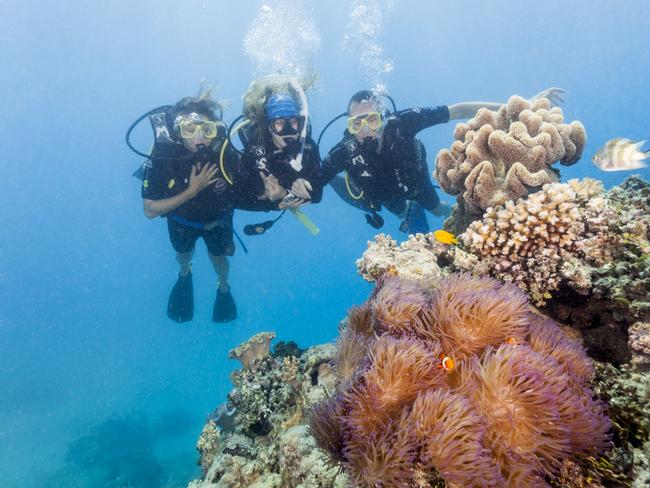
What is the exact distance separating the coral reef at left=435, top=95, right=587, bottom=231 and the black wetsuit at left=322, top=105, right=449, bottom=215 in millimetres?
2627

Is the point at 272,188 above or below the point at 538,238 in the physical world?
above

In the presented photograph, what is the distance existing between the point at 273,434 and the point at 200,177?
4792 millimetres

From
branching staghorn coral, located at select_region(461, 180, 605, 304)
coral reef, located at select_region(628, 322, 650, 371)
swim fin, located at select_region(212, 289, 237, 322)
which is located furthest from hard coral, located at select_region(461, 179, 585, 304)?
swim fin, located at select_region(212, 289, 237, 322)

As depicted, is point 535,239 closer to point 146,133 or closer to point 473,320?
point 473,320

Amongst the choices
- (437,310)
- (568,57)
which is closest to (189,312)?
(437,310)

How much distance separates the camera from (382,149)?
707 centimetres

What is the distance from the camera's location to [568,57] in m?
113

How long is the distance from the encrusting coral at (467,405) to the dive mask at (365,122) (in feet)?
16.3

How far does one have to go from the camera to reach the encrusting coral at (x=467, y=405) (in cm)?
167

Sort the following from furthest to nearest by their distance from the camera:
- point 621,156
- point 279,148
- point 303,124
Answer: point 279,148, point 303,124, point 621,156

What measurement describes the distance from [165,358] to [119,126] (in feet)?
257

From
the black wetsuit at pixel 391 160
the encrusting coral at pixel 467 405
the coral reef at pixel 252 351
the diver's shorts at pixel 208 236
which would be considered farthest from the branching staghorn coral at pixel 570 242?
the diver's shorts at pixel 208 236

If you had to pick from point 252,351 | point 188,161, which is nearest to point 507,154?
point 252,351

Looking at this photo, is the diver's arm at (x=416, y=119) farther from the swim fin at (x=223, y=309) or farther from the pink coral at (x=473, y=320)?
the swim fin at (x=223, y=309)
